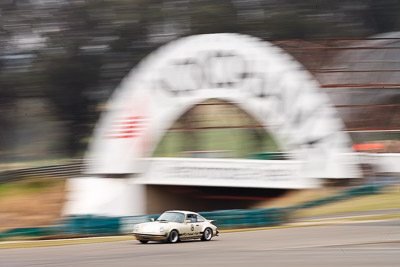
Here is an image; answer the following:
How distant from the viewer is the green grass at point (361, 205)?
75.5 feet

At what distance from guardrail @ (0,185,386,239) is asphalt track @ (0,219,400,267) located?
16.1 ft

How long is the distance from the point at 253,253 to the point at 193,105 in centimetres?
1891

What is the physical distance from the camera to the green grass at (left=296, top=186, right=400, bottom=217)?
23.0m

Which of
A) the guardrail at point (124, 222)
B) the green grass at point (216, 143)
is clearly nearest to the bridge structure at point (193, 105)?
the green grass at point (216, 143)

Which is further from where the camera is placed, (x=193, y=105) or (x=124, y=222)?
(x=193, y=105)

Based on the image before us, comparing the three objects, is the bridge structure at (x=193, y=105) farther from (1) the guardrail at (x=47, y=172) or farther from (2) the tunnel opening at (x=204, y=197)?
(1) the guardrail at (x=47, y=172)

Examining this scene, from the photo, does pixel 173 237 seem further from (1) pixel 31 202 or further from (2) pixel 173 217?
(1) pixel 31 202

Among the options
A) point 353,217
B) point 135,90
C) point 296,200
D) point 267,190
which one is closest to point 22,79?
point 135,90

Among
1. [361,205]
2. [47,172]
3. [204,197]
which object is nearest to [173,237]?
[361,205]

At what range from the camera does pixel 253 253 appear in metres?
12.4

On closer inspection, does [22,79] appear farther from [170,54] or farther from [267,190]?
[267,190]

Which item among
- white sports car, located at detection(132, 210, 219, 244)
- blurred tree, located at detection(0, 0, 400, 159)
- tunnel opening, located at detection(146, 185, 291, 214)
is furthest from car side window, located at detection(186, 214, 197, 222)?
blurred tree, located at detection(0, 0, 400, 159)

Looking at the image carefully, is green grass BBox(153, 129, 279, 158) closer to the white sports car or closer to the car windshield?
the white sports car

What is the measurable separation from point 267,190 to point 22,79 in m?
29.3
